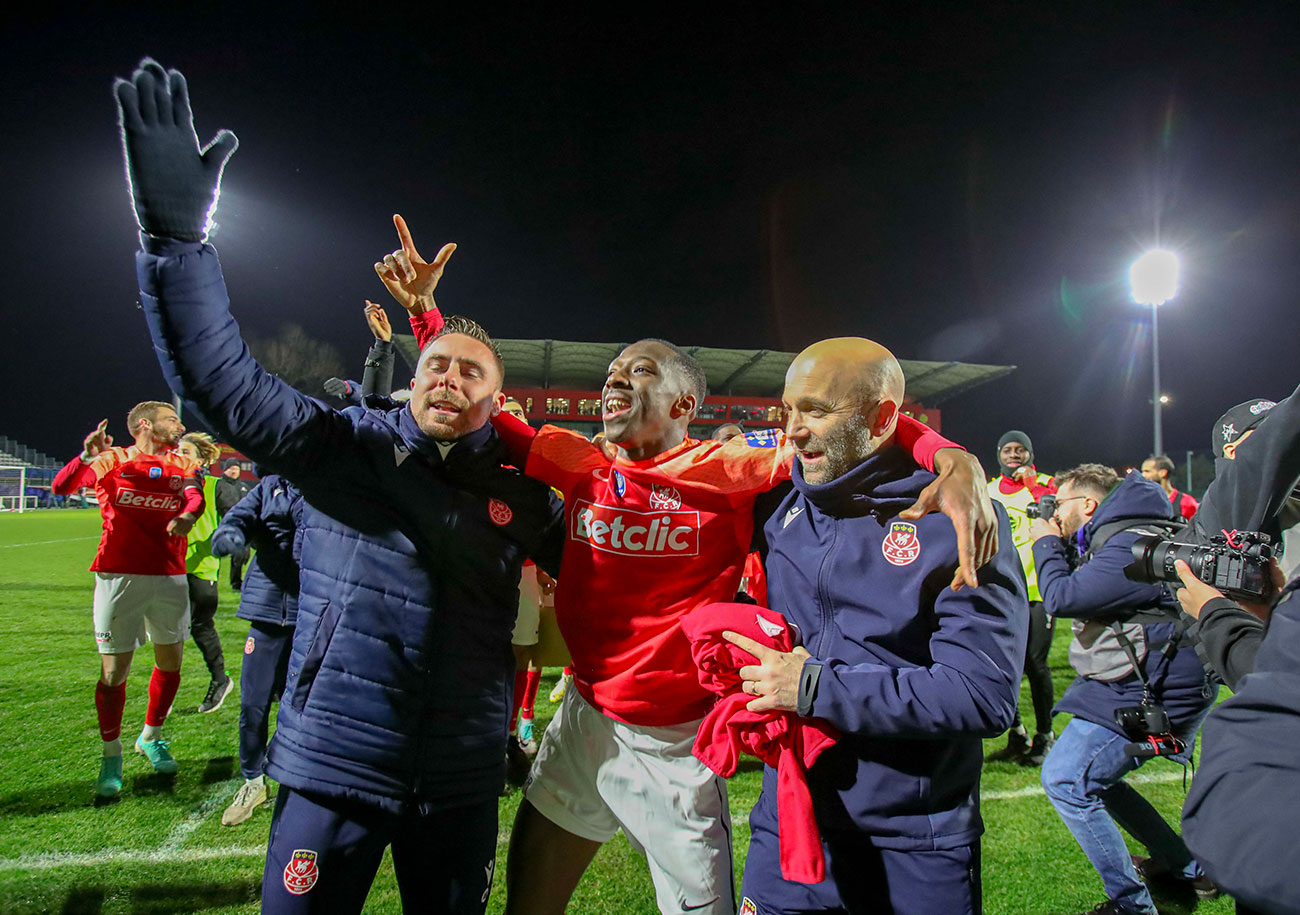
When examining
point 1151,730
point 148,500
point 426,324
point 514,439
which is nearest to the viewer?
point 514,439

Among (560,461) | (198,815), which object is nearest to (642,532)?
(560,461)

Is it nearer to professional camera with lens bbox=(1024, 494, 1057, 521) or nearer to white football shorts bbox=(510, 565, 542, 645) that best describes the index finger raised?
white football shorts bbox=(510, 565, 542, 645)

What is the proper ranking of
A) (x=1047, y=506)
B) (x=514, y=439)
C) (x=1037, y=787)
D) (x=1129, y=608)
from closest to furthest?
(x=514, y=439) < (x=1129, y=608) < (x=1047, y=506) < (x=1037, y=787)

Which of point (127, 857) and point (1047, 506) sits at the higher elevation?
point (1047, 506)

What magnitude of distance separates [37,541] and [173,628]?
22.6 m

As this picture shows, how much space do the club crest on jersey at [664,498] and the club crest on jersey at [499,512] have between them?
0.48 m

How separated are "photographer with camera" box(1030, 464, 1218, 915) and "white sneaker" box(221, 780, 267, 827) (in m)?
4.25

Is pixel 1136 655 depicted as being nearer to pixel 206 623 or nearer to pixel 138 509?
pixel 138 509

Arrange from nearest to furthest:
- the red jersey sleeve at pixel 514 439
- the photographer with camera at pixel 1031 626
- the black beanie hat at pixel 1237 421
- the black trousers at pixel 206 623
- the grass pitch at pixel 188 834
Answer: the red jersey sleeve at pixel 514 439 → the black beanie hat at pixel 1237 421 → the grass pitch at pixel 188 834 → the photographer with camera at pixel 1031 626 → the black trousers at pixel 206 623

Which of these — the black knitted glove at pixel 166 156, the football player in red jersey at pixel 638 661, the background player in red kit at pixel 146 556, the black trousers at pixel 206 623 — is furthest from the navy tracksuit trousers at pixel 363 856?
the black trousers at pixel 206 623

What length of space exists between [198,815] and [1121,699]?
4.96m

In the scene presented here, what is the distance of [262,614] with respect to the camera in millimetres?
3844

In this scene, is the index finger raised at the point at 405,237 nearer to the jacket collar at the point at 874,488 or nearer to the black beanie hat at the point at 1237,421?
the jacket collar at the point at 874,488

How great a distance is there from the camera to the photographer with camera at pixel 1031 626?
515cm
